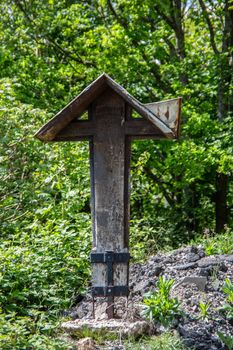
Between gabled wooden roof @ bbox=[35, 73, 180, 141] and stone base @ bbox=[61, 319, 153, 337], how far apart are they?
155 centimetres

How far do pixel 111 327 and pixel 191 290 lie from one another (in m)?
1.00

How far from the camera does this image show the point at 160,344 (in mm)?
4992

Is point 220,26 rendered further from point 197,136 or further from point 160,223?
point 160,223

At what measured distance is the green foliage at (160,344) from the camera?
4.97 m

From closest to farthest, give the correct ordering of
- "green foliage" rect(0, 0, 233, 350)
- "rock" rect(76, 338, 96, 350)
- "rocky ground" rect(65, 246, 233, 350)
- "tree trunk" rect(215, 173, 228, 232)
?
"rock" rect(76, 338, 96, 350), "rocky ground" rect(65, 246, 233, 350), "green foliage" rect(0, 0, 233, 350), "tree trunk" rect(215, 173, 228, 232)

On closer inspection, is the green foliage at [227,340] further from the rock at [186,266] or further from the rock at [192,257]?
the rock at [192,257]

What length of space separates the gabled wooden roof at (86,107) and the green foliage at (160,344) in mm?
1601

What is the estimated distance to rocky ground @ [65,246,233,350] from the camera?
5259 millimetres

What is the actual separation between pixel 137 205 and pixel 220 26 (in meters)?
4.34

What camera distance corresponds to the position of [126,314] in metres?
5.64

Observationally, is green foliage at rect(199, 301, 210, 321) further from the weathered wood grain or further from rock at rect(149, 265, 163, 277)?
rock at rect(149, 265, 163, 277)

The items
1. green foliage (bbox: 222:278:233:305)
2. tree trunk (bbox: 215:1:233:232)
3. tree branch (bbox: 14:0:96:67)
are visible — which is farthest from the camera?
tree branch (bbox: 14:0:96:67)

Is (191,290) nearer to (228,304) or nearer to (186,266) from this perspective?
(228,304)

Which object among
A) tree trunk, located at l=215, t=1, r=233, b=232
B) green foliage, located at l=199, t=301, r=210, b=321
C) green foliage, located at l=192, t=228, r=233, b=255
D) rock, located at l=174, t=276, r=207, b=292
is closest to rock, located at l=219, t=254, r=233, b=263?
green foliage, located at l=192, t=228, r=233, b=255
